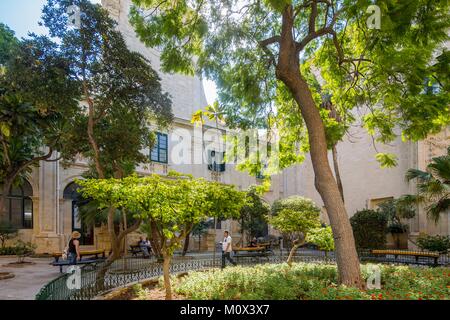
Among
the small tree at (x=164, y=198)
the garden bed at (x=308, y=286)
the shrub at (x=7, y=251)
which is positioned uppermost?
the small tree at (x=164, y=198)

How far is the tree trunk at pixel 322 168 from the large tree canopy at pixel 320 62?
0.07 ft

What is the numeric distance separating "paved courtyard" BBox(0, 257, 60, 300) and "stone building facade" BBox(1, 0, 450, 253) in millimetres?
3346

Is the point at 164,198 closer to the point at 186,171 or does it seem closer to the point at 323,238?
the point at 323,238

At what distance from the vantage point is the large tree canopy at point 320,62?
26.1 ft

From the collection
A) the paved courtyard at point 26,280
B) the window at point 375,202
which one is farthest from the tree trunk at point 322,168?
the window at point 375,202

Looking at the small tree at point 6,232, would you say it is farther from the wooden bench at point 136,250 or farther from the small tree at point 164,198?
the small tree at point 164,198

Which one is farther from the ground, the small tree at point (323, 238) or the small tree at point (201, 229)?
the small tree at point (323, 238)

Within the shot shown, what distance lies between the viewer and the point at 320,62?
11.7 meters

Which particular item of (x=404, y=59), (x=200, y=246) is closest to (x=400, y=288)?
(x=404, y=59)

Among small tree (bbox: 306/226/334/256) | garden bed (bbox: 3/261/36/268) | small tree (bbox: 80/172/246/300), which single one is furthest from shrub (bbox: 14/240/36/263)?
small tree (bbox: 306/226/334/256)

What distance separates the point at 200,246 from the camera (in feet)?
85.5

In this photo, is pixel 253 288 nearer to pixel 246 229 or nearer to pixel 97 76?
pixel 97 76

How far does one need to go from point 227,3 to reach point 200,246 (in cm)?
1855

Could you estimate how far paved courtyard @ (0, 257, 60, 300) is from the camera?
34.7 ft
